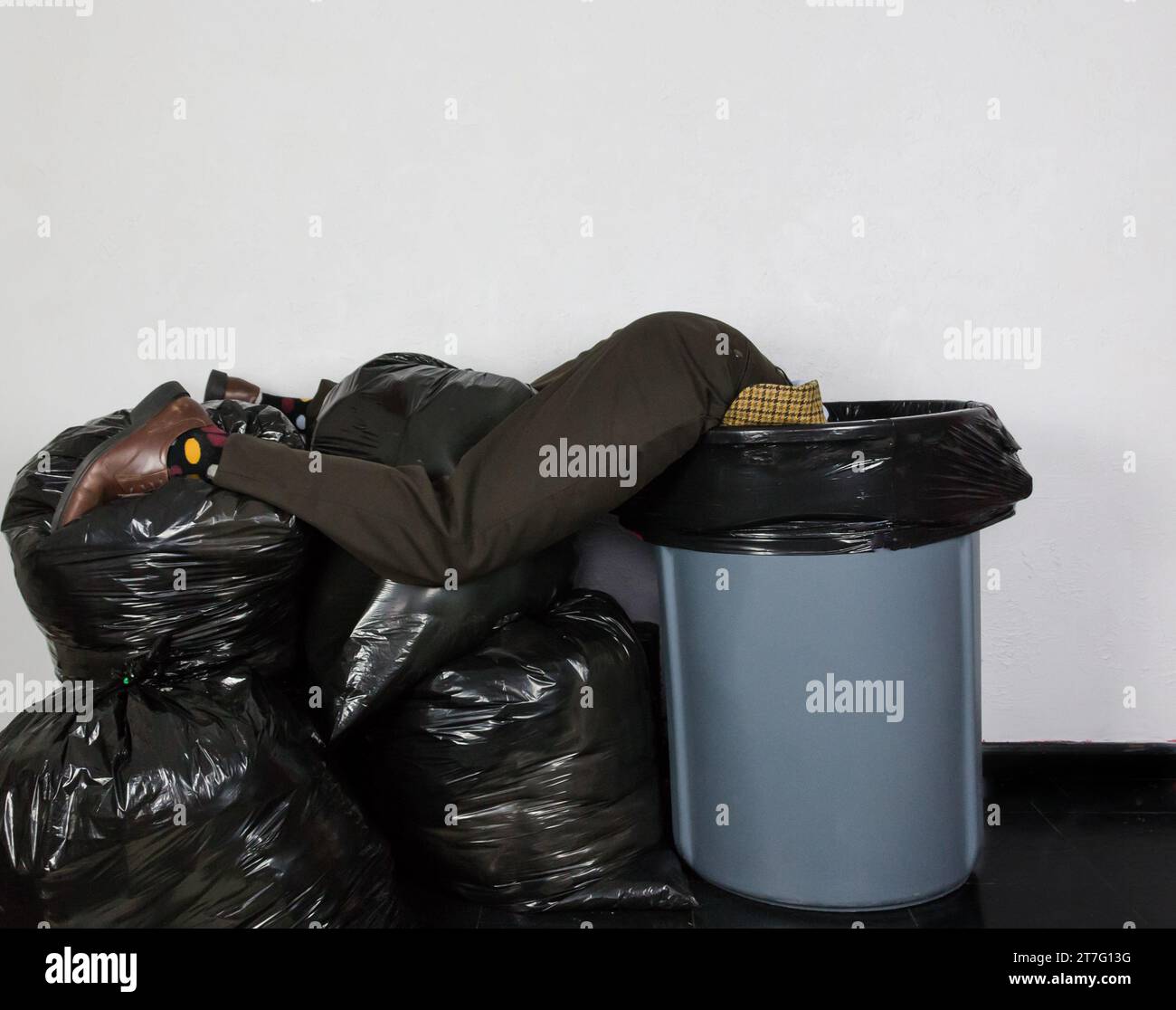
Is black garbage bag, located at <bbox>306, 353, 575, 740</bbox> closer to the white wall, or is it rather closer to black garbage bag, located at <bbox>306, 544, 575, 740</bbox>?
black garbage bag, located at <bbox>306, 544, 575, 740</bbox>

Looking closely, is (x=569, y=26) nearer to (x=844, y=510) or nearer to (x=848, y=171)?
(x=848, y=171)

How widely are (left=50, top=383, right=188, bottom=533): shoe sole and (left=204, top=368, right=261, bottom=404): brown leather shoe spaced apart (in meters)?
0.33

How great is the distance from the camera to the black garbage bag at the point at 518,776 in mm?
1783

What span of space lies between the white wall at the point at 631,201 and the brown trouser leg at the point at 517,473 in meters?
0.49

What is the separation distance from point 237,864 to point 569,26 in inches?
67.0

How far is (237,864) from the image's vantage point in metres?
1.47

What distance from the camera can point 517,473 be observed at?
1.69m

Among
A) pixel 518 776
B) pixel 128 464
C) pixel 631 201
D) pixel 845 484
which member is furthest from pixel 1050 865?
pixel 128 464

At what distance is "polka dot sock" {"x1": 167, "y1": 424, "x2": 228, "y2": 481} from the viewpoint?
166 centimetres

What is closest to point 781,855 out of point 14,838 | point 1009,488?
point 1009,488

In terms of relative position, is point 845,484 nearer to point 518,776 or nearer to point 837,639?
point 837,639

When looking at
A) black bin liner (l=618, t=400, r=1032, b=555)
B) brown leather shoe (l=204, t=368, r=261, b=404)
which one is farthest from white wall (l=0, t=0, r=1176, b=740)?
black bin liner (l=618, t=400, r=1032, b=555)

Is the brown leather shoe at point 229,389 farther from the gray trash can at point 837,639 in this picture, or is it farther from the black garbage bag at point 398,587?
the gray trash can at point 837,639

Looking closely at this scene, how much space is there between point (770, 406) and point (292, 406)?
0.98m
